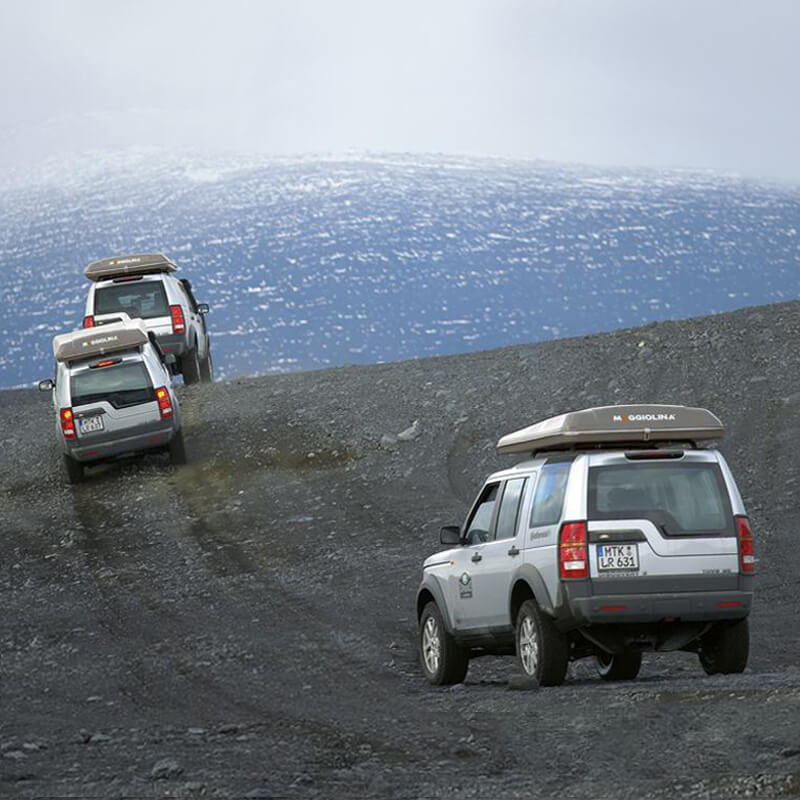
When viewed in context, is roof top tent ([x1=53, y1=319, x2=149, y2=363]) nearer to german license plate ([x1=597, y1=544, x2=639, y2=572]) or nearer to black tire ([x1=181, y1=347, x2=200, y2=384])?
black tire ([x1=181, y1=347, x2=200, y2=384])

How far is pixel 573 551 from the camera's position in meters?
10.0

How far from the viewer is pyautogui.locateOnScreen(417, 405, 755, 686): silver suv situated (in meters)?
10.1

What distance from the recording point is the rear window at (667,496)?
33.2 feet

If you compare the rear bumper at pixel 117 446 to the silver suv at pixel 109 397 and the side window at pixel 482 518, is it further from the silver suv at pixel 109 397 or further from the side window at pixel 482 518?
the side window at pixel 482 518

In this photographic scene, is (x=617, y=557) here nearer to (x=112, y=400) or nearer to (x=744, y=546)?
(x=744, y=546)

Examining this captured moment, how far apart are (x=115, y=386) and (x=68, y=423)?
101 centimetres

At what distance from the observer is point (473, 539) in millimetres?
11609

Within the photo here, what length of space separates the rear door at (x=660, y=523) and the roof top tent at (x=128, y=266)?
21.3 m

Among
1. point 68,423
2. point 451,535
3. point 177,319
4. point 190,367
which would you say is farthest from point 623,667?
point 190,367

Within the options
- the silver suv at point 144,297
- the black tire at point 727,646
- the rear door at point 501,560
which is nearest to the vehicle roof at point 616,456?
the rear door at point 501,560

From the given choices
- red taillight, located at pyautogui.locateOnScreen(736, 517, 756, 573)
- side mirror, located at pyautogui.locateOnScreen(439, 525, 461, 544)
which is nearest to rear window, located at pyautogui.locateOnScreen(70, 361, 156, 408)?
side mirror, located at pyautogui.locateOnScreen(439, 525, 461, 544)

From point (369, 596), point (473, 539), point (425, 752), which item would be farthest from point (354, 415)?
point (425, 752)

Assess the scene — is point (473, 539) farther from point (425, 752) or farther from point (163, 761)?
point (163, 761)

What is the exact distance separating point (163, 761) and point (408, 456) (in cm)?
1625
